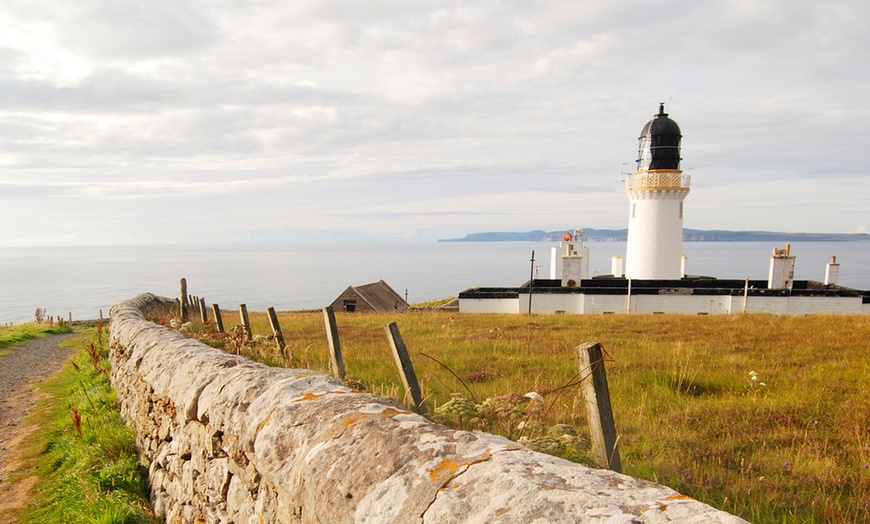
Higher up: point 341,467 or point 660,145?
point 660,145

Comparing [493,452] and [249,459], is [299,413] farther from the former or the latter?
[493,452]

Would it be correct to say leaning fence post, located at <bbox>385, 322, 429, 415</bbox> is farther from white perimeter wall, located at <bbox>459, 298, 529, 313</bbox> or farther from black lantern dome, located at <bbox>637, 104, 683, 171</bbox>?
black lantern dome, located at <bbox>637, 104, 683, 171</bbox>

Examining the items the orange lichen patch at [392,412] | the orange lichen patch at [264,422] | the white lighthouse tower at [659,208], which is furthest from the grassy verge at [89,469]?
the white lighthouse tower at [659,208]

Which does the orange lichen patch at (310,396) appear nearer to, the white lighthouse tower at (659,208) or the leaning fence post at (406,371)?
the leaning fence post at (406,371)

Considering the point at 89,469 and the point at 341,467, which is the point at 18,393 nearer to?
the point at 89,469

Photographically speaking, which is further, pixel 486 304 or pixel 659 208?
pixel 659 208

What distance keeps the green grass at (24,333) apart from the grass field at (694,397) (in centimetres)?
1463

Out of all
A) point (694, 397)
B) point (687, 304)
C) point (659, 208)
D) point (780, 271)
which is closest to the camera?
point (694, 397)

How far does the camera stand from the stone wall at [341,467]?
1744 millimetres

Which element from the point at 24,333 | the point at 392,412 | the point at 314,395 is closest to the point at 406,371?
the point at 314,395

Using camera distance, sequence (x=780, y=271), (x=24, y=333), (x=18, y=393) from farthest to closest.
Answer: (x=780, y=271) → (x=24, y=333) → (x=18, y=393)

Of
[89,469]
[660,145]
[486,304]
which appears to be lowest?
[486,304]

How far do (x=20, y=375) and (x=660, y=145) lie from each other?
98.9 feet

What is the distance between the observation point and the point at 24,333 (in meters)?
22.6
